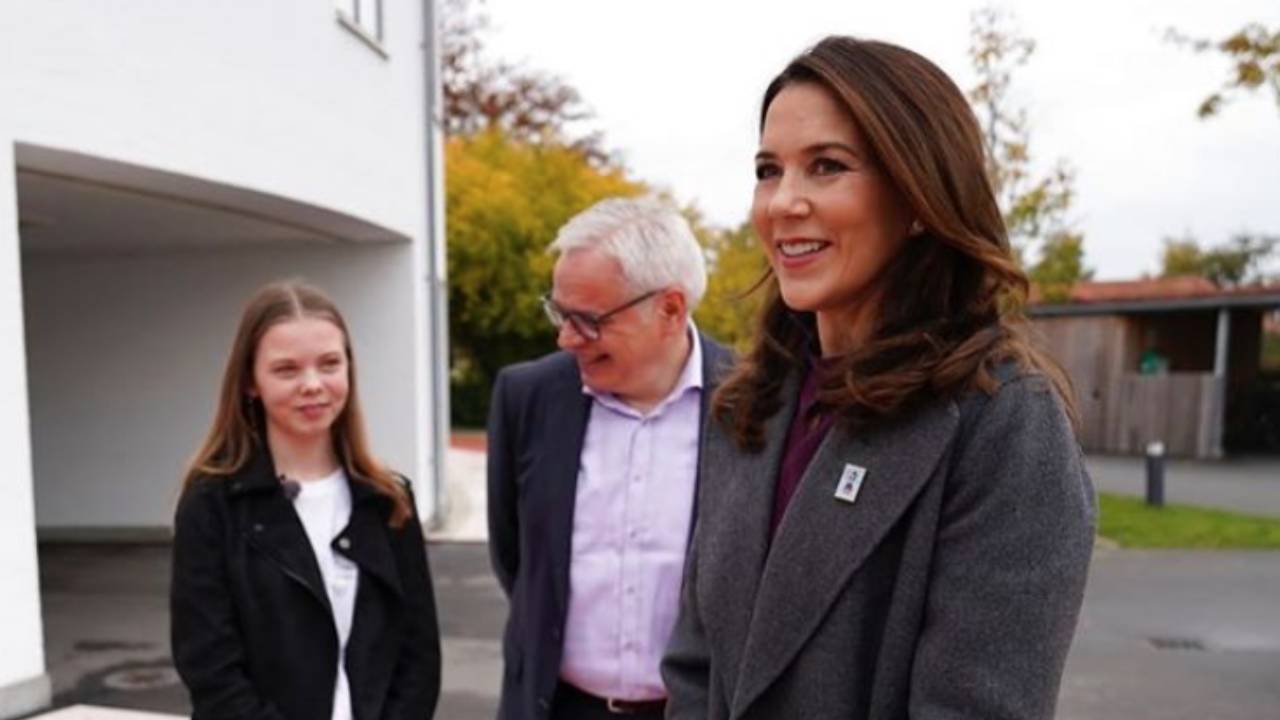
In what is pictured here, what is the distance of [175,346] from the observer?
926 cm

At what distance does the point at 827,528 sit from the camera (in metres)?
1.21

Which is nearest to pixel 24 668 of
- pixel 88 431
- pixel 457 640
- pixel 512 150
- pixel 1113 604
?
pixel 457 640

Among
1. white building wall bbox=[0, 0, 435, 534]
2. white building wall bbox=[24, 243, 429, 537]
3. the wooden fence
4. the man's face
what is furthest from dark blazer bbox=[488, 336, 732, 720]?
the wooden fence

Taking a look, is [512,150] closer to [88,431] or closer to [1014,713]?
[88,431]

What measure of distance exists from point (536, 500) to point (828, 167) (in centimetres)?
118

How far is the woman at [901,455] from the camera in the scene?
1.10m

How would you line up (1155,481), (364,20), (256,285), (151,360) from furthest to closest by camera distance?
(1155,481)
(151,360)
(256,285)
(364,20)

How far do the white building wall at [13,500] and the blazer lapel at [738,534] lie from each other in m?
4.25

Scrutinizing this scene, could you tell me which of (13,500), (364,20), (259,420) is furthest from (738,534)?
(364,20)

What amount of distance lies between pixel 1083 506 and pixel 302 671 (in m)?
1.78

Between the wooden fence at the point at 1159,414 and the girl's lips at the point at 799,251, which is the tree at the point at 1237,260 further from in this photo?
the girl's lips at the point at 799,251

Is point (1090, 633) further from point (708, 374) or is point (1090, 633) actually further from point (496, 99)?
point (496, 99)

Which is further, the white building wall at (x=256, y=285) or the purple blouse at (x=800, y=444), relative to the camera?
the white building wall at (x=256, y=285)

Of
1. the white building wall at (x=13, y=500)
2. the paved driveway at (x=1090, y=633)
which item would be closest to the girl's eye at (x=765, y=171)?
the paved driveway at (x=1090, y=633)
